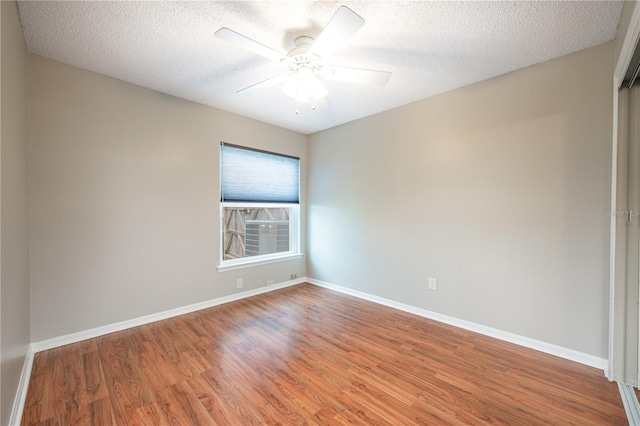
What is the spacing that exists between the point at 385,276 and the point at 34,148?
365 cm

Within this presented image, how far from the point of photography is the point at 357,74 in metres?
1.99

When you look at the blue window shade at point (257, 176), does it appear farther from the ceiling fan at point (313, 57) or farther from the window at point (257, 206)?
the ceiling fan at point (313, 57)

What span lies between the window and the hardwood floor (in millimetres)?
1214

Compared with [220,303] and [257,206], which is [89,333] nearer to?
[220,303]

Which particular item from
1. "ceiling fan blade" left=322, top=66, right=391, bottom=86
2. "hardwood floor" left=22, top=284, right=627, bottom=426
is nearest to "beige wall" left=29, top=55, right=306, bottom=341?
"hardwood floor" left=22, top=284, right=627, bottom=426

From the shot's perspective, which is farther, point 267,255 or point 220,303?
point 267,255

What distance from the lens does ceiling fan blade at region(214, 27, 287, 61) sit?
1513 mm

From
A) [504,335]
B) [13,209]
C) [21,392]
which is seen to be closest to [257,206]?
[13,209]

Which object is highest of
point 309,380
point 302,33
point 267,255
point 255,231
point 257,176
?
point 302,33

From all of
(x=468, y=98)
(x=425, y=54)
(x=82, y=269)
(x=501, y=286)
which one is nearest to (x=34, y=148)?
(x=82, y=269)

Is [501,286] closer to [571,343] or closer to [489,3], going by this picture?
[571,343]

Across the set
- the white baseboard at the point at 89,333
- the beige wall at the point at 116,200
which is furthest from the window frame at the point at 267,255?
the white baseboard at the point at 89,333

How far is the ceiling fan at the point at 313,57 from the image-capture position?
1.51 meters

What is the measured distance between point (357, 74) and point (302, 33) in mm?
490
